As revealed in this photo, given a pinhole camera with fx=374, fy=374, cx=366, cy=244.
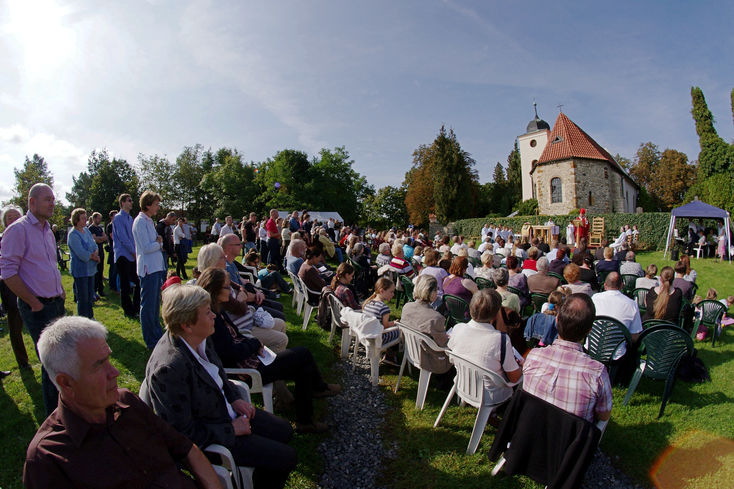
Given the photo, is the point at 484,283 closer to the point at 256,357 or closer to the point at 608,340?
the point at 608,340

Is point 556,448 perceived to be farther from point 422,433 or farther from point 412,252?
point 412,252

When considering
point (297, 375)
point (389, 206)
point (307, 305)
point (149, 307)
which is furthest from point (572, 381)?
point (389, 206)

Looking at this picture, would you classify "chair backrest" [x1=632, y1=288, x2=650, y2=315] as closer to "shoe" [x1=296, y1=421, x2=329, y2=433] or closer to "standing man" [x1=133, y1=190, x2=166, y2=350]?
"shoe" [x1=296, y1=421, x2=329, y2=433]

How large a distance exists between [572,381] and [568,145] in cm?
3857

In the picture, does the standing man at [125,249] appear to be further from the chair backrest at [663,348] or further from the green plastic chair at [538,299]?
the chair backrest at [663,348]

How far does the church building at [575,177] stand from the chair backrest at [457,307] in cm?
3371

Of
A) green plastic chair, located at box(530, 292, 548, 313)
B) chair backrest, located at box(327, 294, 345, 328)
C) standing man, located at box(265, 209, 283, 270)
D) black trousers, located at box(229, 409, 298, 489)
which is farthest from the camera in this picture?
standing man, located at box(265, 209, 283, 270)

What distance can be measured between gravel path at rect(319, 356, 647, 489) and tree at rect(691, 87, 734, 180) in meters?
28.9

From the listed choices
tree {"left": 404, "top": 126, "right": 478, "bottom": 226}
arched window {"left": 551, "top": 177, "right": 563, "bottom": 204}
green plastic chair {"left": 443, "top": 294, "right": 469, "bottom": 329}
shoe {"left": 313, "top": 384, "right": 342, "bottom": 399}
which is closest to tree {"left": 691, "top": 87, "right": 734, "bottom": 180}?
arched window {"left": 551, "top": 177, "right": 563, "bottom": 204}

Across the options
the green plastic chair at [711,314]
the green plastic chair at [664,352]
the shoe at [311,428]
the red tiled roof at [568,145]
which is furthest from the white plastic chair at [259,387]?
the red tiled roof at [568,145]

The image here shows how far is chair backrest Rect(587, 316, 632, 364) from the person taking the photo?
13.1 ft

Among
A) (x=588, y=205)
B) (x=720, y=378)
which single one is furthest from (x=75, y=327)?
(x=588, y=205)

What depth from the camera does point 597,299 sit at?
4715mm

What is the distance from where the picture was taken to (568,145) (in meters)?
35.2
